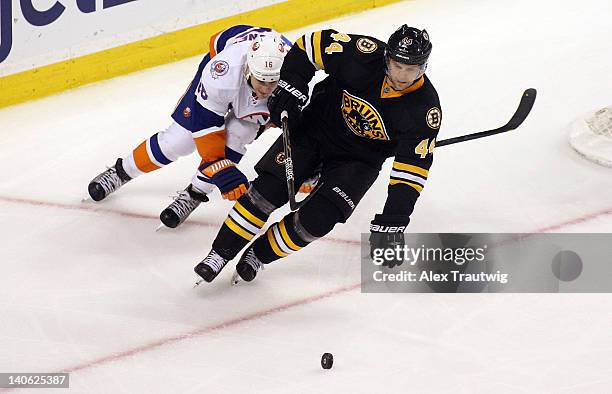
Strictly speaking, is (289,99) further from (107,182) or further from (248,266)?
(107,182)

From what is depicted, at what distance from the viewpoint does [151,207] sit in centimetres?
496

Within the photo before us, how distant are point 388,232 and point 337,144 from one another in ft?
1.43

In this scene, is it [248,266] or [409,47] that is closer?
[409,47]

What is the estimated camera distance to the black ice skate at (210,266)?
4.18m

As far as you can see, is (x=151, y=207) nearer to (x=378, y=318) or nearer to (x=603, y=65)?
(x=378, y=318)

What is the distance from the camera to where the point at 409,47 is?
12.6 feet

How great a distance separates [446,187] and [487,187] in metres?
0.17

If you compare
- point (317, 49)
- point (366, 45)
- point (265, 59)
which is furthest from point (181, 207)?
point (366, 45)

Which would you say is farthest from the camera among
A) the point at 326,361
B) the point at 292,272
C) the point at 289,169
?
the point at 292,272

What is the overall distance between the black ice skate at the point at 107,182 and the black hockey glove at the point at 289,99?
1018mm

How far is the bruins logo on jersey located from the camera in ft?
13.4

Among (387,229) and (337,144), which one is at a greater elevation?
(337,144)

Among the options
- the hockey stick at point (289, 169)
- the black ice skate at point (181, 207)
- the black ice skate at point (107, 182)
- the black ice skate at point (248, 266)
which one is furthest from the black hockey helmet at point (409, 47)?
the black ice skate at point (107, 182)

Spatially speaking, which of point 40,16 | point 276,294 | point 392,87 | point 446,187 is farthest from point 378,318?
point 40,16
